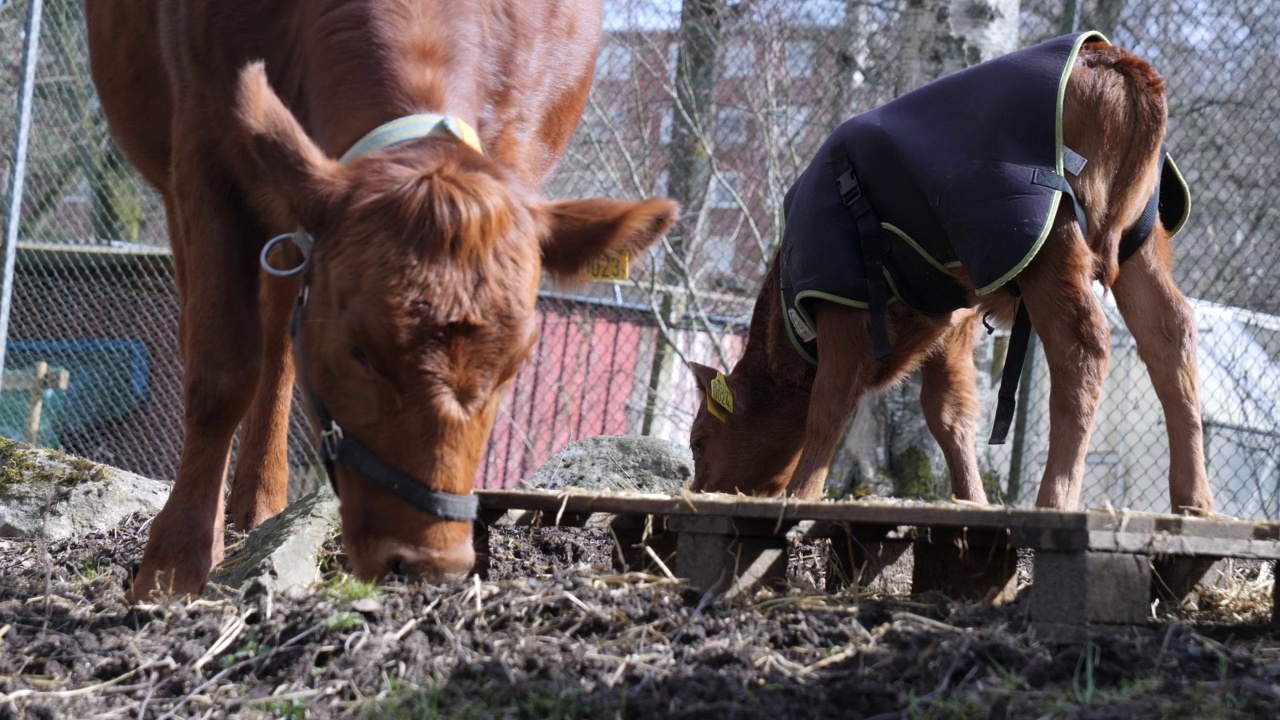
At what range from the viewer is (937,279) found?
473 cm

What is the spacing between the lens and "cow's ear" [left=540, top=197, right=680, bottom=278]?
3.17 meters

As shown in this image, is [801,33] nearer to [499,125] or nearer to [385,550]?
[499,125]

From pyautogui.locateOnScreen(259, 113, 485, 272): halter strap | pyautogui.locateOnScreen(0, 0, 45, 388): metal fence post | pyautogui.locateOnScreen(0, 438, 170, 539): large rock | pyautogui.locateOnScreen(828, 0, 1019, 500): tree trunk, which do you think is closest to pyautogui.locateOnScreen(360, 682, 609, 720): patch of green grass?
pyautogui.locateOnScreen(259, 113, 485, 272): halter strap

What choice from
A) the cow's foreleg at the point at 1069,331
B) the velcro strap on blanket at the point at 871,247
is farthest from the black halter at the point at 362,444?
the cow's foreleg at the point at 1069,331

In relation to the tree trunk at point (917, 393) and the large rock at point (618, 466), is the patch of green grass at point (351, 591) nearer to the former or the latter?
the large rock at point (618, 466)

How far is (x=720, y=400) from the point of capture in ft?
18.3

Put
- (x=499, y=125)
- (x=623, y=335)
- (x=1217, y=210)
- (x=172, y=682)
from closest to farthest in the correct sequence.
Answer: (x=172, y=682), (x=499, y=125), (x=1217, y=210), (x=623, y=335)

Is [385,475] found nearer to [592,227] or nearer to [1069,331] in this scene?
[592,227]

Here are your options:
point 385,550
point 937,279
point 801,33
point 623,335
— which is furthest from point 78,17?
point 385,550

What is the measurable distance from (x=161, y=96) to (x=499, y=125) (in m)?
1.90

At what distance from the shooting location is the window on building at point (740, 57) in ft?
26.1

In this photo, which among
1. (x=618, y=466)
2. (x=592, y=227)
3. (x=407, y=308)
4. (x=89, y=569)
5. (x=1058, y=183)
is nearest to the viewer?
(x=407, y=308)

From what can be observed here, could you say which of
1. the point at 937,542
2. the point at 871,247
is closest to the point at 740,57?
the point at 871,247

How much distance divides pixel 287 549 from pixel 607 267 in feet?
4.63
